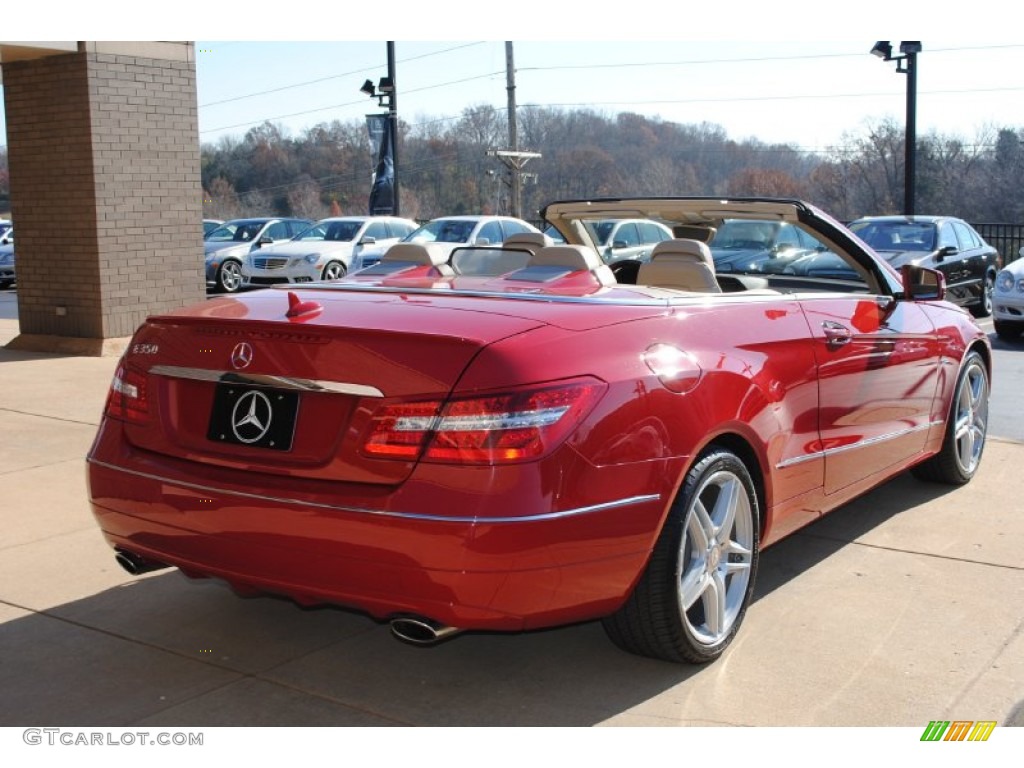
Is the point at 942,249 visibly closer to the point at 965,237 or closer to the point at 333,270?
the point at 965,237

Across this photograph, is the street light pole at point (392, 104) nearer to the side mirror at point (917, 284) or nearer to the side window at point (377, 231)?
the side window at point (377, 231)

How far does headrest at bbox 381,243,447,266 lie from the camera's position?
5.30 m

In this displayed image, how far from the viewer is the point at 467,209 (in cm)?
8231

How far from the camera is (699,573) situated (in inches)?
153

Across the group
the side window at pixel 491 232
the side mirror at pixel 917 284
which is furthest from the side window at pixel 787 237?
the side window at pixel 491 232

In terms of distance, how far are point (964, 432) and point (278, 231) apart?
20.1 meters

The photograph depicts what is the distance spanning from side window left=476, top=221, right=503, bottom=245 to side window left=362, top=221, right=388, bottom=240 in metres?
2.93

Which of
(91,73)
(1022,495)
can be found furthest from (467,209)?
(1022,495)

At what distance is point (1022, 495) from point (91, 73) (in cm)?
901

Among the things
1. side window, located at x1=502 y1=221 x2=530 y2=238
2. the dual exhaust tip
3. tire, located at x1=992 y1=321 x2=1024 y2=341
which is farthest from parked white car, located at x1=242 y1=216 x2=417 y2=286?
the dual exhaust tip

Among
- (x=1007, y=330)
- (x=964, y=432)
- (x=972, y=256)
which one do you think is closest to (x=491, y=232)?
(x=972, y=256)

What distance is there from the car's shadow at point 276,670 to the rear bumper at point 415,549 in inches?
14.5
